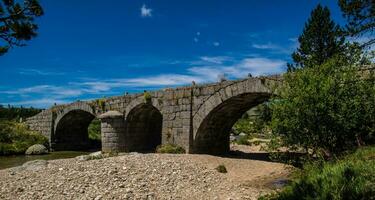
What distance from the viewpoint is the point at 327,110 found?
8.38m

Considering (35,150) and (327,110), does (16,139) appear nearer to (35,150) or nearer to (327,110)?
(35,150)

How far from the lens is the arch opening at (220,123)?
15035 millimetres

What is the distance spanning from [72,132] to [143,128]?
12385 millimetres

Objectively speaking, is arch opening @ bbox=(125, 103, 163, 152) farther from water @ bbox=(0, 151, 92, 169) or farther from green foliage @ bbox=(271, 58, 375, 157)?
green foliage @ bbox=(271, 58, 375, 157)

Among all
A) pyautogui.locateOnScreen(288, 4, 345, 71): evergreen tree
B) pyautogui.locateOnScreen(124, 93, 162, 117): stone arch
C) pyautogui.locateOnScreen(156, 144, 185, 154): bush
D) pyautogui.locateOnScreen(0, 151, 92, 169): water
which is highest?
pyautogui.locateOnScreen(288, 4, 345, 71): evergreen tree

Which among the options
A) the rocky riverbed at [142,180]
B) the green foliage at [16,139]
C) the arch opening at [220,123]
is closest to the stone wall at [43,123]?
the green foliage at [16,139]

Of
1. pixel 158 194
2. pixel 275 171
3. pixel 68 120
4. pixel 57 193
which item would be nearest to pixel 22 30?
pixel 57 193

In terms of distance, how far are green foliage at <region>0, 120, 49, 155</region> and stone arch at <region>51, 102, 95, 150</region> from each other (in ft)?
3.75

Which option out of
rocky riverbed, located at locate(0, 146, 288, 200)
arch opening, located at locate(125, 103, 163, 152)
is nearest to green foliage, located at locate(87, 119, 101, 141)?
arch opening, located at locate(125, 103, 163, 152)

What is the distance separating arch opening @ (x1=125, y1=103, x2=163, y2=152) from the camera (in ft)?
65.3

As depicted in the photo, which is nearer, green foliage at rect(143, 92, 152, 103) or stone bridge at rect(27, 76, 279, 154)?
stone bridge at rect(27, 76, 279, 154)

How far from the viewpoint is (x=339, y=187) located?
18.9 ft

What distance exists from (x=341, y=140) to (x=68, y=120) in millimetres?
24907

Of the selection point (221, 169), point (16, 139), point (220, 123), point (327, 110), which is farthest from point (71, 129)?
point (327, 110)
